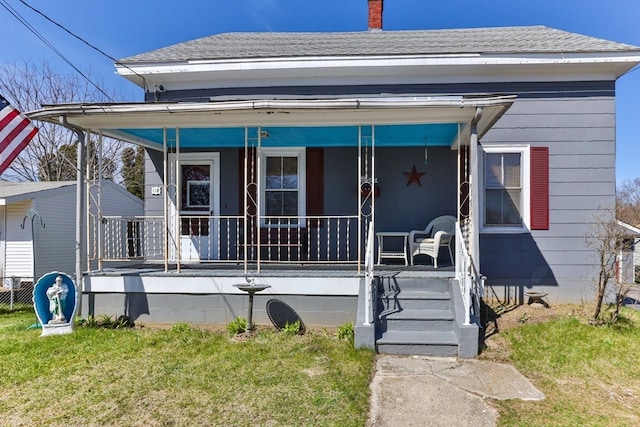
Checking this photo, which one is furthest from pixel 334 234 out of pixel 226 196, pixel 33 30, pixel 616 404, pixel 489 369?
pixel 33 30

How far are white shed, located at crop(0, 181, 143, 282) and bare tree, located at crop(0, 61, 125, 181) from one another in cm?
784

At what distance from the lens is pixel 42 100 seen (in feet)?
58.8

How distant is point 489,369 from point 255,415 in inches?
93.0

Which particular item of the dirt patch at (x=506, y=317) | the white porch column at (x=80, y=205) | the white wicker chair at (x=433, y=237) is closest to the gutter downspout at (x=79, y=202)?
the white porch column at (x=80, y=205)

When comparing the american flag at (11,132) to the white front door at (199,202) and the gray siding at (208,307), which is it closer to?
the gray siding at (208,307)

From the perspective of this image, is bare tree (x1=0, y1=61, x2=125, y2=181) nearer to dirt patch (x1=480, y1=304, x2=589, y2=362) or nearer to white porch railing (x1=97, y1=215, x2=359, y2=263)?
white porch railing (x1=97, y1=215, x2=359, y2=263)

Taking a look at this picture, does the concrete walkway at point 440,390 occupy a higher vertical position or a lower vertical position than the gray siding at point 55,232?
lower

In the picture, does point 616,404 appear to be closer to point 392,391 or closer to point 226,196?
point 392,391

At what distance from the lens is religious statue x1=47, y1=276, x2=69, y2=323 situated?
Result: 4758 mm

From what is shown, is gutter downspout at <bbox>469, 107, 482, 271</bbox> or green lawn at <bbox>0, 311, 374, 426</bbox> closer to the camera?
green lawn at <bbox>0, 311, 374, 426</bbox>

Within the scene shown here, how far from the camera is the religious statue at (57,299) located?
476cm

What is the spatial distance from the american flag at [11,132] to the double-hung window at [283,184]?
11.2ft

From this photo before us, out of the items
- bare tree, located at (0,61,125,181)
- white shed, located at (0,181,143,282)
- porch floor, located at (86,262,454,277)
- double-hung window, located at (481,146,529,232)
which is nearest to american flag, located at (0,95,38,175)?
porch floor, located at (86,262,454,277)

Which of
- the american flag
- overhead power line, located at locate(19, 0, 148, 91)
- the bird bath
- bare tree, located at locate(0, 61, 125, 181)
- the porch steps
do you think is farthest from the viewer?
bare tree, located at locate(0, 61, 125, 181)
